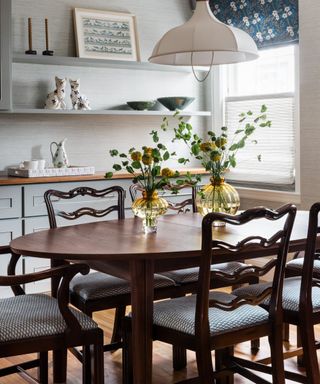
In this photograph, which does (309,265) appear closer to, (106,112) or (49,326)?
(49,326)

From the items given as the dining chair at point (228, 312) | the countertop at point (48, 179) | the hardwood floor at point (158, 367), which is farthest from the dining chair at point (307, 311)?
the countertop at point (48, 179)

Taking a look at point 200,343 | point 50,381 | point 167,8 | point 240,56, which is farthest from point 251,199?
point 200,343

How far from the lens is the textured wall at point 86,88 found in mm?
4988

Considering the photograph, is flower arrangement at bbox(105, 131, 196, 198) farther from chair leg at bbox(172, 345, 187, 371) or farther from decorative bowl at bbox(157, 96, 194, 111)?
decorative bowl at bbox(157, 96, 194, 111)

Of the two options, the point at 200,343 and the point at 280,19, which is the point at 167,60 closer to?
the point at 200,343

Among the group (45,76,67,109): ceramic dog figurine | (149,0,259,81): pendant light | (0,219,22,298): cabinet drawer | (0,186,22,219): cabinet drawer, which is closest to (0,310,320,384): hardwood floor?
(0,219,22,298): cabinet drawer

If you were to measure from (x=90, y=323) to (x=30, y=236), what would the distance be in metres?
0.62

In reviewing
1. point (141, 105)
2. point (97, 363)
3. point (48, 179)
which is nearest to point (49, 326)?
point (97, 363)

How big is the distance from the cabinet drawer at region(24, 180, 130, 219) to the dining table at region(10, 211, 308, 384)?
59.9 inches

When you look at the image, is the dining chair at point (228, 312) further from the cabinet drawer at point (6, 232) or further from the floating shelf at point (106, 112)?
the floating shelf at point (106, 112)

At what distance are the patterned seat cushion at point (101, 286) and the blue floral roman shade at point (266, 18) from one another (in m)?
2.57

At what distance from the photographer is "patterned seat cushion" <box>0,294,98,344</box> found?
7.55 feet

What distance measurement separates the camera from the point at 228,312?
2.55 m

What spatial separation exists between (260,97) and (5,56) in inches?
80.8
